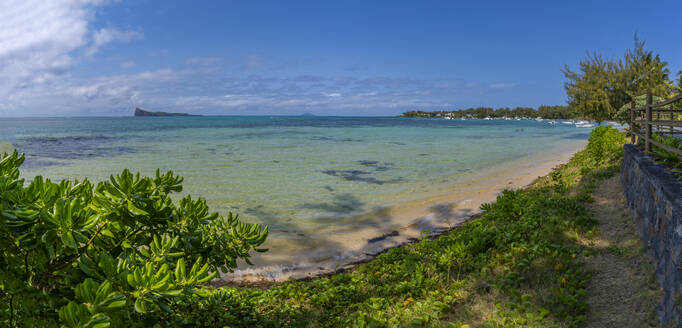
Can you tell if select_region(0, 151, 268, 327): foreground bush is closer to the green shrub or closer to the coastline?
the coastline

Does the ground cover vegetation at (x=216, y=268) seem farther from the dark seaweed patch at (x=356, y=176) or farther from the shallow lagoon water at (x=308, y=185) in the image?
the dark seaweed patch at (x=356, y=176)

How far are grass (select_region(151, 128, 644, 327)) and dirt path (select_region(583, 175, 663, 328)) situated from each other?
0.39ft

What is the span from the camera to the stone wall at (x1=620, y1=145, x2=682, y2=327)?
329 cm

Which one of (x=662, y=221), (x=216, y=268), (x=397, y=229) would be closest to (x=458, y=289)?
(x=662, y=221)

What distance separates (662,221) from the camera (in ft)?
13.1

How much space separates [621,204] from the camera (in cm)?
668

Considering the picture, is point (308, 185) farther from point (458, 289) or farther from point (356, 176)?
point (458, 289)

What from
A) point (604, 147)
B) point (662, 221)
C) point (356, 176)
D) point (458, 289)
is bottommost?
point (458, 289)

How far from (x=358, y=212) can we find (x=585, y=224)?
5.62 meters

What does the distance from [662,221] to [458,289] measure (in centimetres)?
246

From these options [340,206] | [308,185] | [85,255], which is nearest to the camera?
[85,255]

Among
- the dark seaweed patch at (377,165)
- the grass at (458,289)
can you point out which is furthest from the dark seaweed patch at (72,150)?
the grass at (458,289)

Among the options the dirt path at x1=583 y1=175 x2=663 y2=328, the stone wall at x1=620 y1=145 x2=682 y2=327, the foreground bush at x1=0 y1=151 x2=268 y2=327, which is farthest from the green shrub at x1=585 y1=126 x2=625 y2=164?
the foreground bush at x1=0 y1=151 x2=268 y2=327

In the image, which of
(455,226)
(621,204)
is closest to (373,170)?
(455,226)
